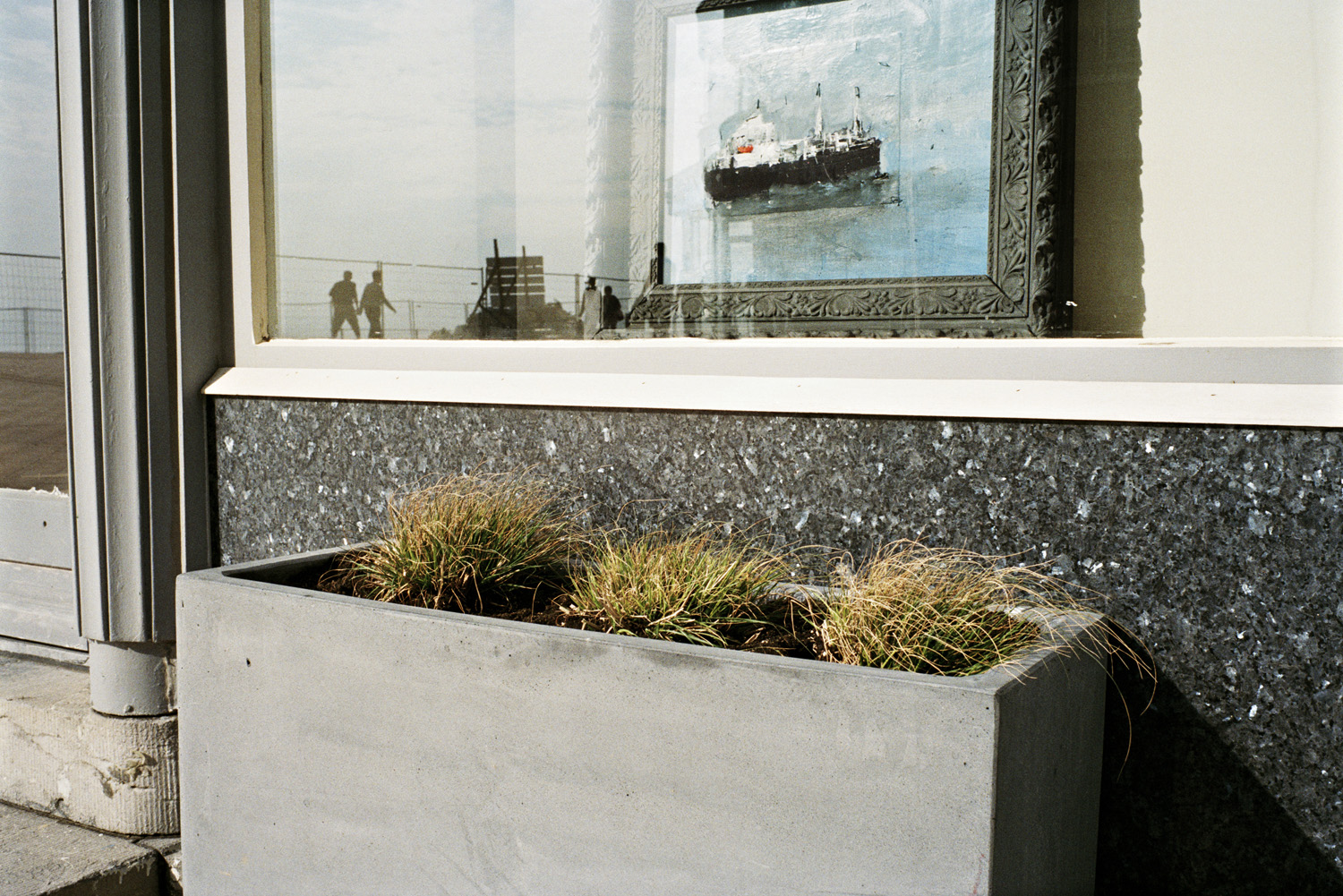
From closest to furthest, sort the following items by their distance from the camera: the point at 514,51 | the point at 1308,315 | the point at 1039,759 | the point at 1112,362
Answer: the point at 1039,759
the point at 1308,315
the point at 1112,362
the point at 514,51

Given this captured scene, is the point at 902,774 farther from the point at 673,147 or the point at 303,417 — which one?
the point at 303,417

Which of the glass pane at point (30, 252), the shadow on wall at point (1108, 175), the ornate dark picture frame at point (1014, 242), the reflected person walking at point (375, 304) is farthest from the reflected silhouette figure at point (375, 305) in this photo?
the shadow on wall at point (1108, 175)

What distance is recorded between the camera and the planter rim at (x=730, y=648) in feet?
5.07

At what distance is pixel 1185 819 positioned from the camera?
6.60 feet

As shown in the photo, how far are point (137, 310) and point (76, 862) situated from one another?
4.74ft

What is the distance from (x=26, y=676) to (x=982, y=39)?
127 inches

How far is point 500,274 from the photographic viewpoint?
2826mm

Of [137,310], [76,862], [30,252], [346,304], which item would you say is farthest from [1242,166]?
[30,252]

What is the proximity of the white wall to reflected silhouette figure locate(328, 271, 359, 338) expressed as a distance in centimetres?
204

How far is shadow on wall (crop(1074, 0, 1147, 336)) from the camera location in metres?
2.07

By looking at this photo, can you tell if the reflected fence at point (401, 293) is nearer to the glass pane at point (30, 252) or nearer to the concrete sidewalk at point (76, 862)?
the glass pane at point (30, 252)

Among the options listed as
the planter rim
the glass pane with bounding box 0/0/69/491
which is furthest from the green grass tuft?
the glass pane with bounding box 0/0/69/491

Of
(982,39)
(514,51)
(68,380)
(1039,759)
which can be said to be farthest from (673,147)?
(68,380)

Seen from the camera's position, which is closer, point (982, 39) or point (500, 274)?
point (982, 39)
